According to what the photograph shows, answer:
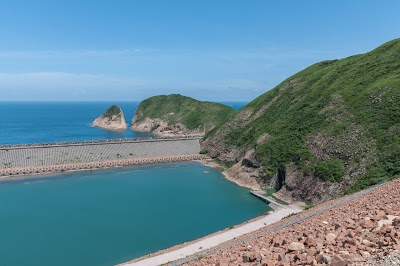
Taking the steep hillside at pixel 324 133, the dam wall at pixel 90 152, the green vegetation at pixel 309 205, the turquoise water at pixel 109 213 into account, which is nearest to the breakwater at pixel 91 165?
the dam wall at pixel 90 152

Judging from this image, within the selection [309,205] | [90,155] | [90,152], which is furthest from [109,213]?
[90,152]

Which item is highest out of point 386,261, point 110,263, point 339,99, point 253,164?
point 339,99

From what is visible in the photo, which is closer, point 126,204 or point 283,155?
point 126,204

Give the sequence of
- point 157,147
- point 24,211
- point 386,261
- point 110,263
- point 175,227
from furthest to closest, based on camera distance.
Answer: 1. point 157,147
2. point 24,211
3. point 175,227
4. point 110,263
5. point 386,261

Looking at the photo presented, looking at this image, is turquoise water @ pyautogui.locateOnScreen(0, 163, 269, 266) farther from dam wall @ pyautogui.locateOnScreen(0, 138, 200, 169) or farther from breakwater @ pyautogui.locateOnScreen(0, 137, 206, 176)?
dam wall @ pyautogui.locateOnScreen(0, 138, 200, 169)

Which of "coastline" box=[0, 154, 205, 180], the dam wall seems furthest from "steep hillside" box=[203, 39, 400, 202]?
the dam wall

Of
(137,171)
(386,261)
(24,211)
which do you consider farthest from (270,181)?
(386,261)

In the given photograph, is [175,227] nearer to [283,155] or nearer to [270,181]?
[270,181]

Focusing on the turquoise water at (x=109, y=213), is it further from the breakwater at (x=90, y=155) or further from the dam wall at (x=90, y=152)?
the dam wall at (x=90, y=152)
